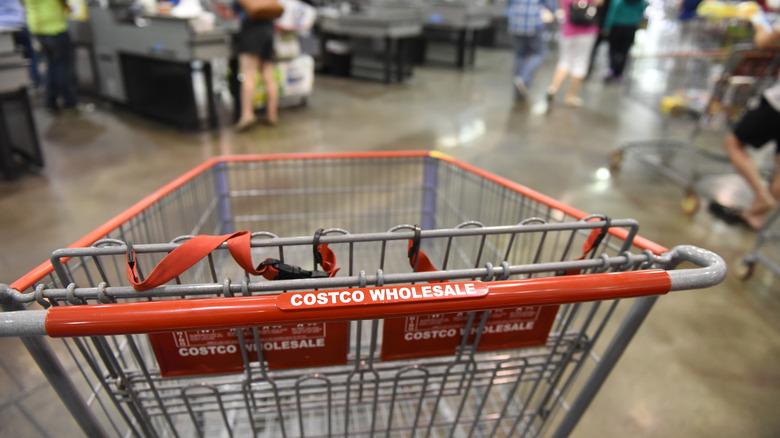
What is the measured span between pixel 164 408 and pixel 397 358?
0.61 metres

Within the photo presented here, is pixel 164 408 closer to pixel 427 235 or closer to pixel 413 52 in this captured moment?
pixel 427 235

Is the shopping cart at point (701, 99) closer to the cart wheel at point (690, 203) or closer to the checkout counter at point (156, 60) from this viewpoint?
the cart wheel at point (690, 203)

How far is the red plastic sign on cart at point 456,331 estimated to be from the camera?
1.15m

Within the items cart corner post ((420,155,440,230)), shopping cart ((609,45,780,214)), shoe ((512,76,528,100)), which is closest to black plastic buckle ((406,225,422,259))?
cart corner post ((420,155,440,230))

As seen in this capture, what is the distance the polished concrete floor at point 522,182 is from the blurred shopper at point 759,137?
0.63ft

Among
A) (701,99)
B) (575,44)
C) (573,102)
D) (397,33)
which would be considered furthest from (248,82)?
(573,102)

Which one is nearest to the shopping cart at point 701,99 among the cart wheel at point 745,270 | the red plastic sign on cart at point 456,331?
the cart wheel at point 745,270

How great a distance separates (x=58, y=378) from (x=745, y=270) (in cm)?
352

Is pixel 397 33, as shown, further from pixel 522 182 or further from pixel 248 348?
pixel 248 348

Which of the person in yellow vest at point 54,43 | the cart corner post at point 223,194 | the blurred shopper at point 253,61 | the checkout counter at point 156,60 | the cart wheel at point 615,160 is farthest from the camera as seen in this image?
the person in yellow vest at point 54,43

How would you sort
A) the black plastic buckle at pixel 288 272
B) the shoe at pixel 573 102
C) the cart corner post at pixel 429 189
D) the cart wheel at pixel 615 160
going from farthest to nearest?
the shoe at pixel 573 102 < the cart wheel at pixel 615 160 < the cart corner post at pixel 429 189 < the black plastic buckle at pixel 288 272

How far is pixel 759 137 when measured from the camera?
3182 millimetres

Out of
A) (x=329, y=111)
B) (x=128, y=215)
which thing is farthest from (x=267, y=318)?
(x=329, y=111)

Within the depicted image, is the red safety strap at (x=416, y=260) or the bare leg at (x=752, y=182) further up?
the red safety strap at (x=416, y=260)
